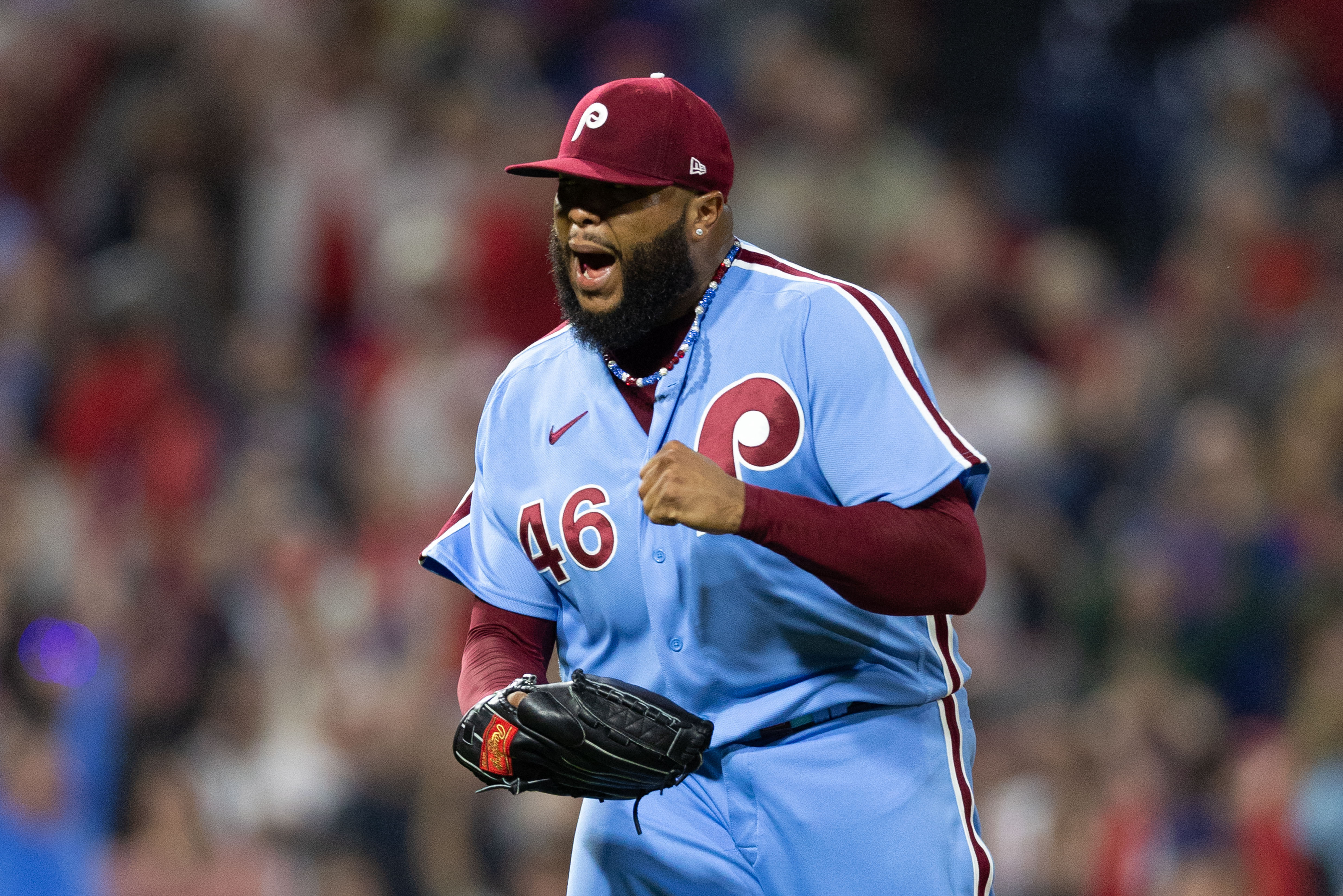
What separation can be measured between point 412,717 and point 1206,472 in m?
2.90

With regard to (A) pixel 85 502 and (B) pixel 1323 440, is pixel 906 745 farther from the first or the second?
(A) pixel 85 502

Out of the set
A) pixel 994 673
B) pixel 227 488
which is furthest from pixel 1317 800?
pixel 227 488

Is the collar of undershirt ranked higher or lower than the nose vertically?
lower

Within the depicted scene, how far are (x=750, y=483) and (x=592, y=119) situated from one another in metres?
0.68

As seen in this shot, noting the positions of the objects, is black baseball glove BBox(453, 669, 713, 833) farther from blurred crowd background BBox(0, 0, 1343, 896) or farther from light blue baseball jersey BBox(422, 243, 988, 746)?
blurred crowd background BBox(0, 0, 1343, 896)

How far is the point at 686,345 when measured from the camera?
300cm

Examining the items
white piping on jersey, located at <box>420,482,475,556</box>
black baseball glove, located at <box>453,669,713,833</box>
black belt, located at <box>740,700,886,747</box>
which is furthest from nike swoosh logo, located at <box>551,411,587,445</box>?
black belt, located at <box>740,700,886,747</box>

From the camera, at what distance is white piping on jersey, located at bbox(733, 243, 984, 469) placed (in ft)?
9.06

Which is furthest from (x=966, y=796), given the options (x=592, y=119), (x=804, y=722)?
(x=592, y=119)

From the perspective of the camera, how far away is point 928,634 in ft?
9.73

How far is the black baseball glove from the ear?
767 mm

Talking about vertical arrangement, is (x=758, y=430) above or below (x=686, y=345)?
below

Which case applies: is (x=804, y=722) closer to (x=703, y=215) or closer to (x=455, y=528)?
(x=455, y=528)

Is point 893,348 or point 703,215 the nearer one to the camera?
point 893,348
